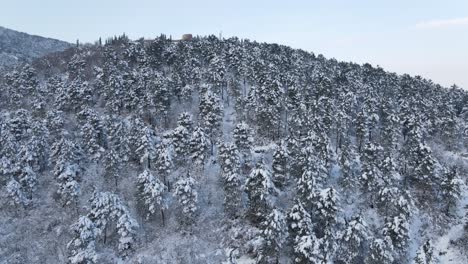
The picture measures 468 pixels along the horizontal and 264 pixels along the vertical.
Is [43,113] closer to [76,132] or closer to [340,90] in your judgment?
[76,132]

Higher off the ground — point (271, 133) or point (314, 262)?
point (271, 133)

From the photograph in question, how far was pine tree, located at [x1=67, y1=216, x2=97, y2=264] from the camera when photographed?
4975 centimetres

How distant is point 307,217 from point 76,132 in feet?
190

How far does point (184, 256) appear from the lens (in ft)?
184

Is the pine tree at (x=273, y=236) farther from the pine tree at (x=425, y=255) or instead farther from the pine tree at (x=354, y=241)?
the pine tree at (x=425, y=255)

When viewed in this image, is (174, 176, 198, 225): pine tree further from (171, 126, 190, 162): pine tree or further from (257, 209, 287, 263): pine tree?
(257, 209, 287, 263): pine tree

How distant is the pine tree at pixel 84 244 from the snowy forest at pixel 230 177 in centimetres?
16

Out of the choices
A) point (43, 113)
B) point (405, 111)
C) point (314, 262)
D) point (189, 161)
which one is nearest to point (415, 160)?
point (405, 111)

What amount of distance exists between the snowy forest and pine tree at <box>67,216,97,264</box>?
164 millimetres

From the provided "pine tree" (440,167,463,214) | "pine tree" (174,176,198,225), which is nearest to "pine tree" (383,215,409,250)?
"pine tree" (440,167,463,214)

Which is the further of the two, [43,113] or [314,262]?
[43,113]

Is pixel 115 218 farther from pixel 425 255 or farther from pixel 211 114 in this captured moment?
pixel 425 255

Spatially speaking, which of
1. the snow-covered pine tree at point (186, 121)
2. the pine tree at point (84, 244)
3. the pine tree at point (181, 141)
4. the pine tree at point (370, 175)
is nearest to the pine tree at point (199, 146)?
the pine tree at point (181, 141)

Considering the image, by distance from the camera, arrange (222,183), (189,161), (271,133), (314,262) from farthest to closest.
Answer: (271,133), (189,161), (222,183), (314,262)
